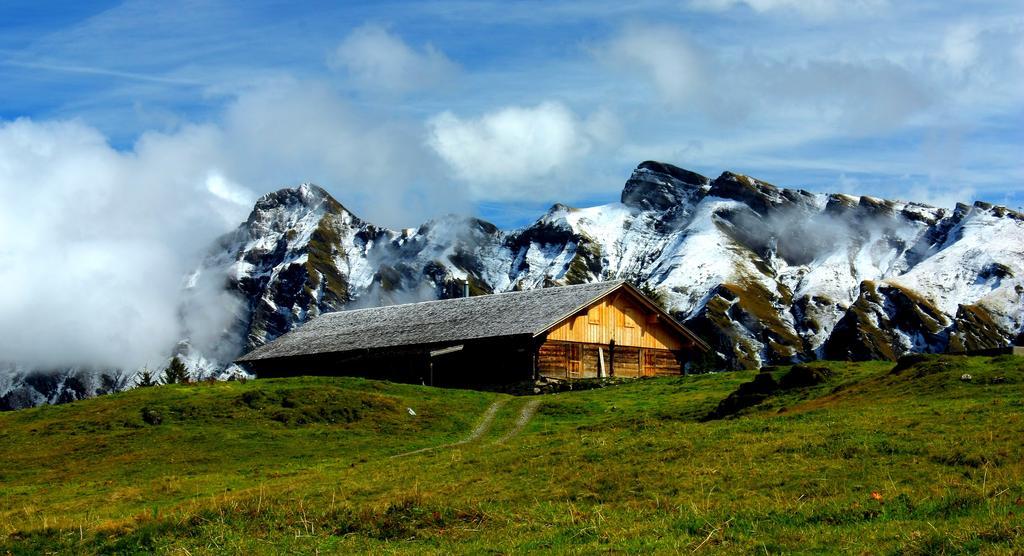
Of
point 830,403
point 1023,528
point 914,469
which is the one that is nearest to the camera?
point 1023,528

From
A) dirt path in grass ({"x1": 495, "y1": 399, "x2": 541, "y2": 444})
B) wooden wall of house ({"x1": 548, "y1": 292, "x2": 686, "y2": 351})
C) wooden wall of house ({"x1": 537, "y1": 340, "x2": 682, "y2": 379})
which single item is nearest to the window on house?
wooden wall of house ({"x1": 548, "y1": 292, "x2": 686, "y2": 351})

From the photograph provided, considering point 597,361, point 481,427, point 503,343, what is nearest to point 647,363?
point 597,361

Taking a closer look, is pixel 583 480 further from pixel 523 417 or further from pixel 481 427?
pixel 523 417

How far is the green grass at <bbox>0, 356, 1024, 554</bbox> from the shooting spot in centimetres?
2020

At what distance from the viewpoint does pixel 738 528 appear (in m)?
20.0

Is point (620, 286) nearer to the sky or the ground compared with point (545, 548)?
nearer to the sky

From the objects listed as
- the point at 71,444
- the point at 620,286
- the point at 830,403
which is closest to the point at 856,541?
the point at 830,403

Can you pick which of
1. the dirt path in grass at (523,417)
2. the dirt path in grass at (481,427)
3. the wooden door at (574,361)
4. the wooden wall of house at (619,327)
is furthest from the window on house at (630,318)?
the dirt path in grass at (523,417)

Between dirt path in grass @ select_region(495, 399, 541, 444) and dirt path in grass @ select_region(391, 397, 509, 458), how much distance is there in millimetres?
1096

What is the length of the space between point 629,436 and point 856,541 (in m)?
15.3

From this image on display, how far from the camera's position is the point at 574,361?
67.4 meters

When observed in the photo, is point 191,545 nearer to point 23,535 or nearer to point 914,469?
point 23,535

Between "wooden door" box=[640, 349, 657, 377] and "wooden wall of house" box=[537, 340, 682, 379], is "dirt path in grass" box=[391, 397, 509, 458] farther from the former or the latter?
"wooden door" box=[640, 349, 657, 377]

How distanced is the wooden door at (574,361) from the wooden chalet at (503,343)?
0.06 m
